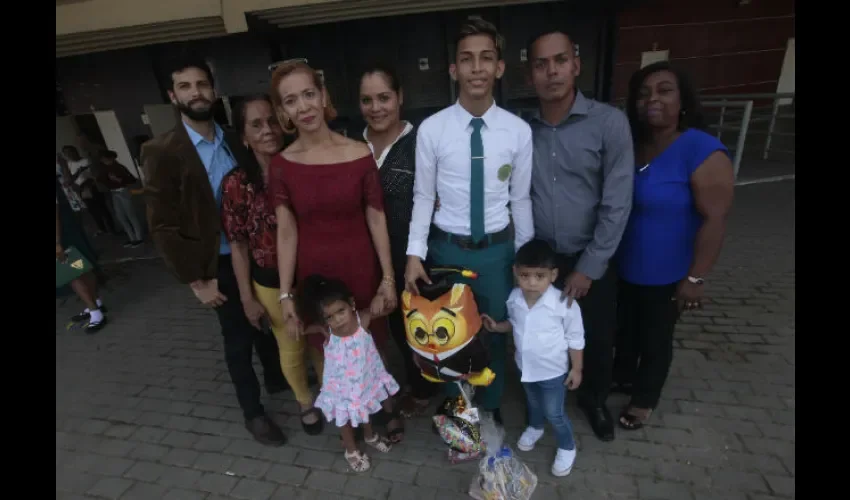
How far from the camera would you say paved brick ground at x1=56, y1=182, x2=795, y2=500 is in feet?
8.20

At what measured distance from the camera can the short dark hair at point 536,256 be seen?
2.20 meters

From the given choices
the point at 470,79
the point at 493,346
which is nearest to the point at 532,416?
the point at 493,346

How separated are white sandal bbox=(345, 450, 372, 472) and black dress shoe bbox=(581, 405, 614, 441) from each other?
1.49 metres

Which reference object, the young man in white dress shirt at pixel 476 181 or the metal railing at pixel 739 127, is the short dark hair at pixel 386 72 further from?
the metal railing at pixel 739 127

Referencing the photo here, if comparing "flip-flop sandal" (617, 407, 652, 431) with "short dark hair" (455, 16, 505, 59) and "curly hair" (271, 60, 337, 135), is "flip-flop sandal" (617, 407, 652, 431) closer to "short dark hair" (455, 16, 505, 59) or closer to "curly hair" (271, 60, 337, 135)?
"short dark hair" (455, 16, 505, 59)

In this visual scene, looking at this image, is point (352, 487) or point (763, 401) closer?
point (352, 487)

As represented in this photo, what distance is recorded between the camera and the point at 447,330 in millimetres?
2219

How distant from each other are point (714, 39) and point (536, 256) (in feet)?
29.5

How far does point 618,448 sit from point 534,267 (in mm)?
1410

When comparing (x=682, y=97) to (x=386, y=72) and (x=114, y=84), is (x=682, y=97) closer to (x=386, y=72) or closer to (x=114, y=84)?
(x=386, y=72)

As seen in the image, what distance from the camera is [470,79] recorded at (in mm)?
2211

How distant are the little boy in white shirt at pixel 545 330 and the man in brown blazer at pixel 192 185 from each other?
167 centimetres

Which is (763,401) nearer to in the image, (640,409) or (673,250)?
(640,409)

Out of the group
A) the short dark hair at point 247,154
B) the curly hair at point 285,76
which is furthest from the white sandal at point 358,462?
the curly hair at point 285,76
